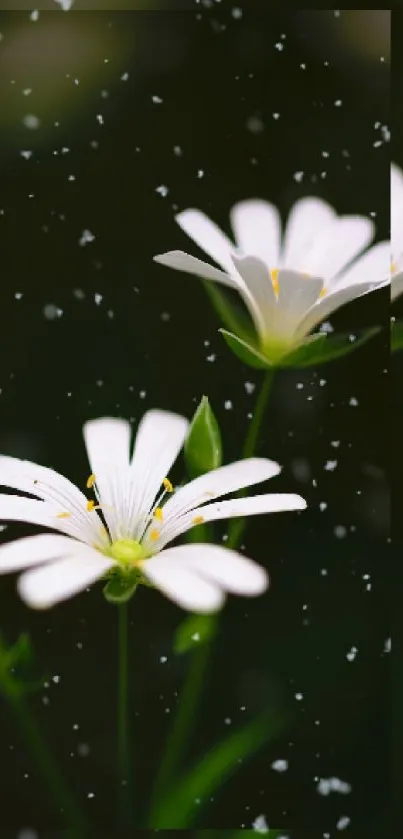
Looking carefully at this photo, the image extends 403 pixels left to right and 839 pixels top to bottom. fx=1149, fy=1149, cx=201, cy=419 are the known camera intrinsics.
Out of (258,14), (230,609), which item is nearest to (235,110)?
(258,14)

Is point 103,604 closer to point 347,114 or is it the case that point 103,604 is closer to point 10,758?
point 10,758

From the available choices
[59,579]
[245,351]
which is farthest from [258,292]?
[59,579]

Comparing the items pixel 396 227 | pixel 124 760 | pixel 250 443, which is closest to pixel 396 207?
pixel 396 227

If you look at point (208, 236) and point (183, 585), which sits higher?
point (208, 236)

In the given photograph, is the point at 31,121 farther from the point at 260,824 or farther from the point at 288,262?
the point at 260,824

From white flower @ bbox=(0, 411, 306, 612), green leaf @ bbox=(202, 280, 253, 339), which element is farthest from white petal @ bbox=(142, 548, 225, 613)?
green leaf @ bbox=(202, 280, 253, 339)

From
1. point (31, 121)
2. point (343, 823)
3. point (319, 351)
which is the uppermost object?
point (31, 121)

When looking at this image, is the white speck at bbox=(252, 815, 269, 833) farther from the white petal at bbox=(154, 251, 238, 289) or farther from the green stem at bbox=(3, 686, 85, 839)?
the white petal at bbox=(154, 251, 238, 289)

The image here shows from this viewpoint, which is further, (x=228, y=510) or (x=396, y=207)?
(x=396, y=207)
